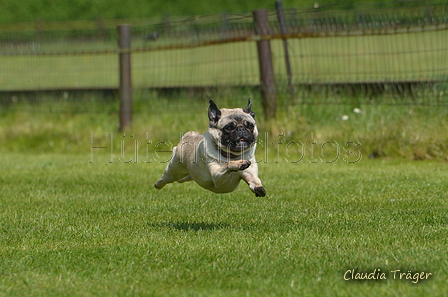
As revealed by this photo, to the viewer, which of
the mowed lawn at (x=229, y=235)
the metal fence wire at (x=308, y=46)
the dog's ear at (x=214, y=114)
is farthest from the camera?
the metal fence wire at (x=308, y=46)

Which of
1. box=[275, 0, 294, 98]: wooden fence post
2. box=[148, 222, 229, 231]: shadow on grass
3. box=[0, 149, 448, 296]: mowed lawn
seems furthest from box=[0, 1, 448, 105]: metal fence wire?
box=[148, 222, 229, 231]: shadow on grass

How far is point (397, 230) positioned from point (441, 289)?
1.69 metres

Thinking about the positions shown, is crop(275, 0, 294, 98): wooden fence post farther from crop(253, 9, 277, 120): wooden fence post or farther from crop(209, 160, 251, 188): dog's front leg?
crop(209, 160, 251, 188): dog's front leg

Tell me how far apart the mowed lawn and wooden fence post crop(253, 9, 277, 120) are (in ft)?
7.38

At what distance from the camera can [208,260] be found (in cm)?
473

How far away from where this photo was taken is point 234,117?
212 inches

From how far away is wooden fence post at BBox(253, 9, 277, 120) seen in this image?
11.5 m

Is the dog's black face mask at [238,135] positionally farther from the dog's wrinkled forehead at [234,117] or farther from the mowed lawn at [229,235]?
the mowed lawn at [229,235]

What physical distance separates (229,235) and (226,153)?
66cm

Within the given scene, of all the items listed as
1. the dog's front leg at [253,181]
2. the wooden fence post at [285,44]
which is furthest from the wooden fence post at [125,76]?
the dog's front leg at [253,181]

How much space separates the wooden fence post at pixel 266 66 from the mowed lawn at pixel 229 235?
225 centimetres

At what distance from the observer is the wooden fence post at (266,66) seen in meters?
11.5

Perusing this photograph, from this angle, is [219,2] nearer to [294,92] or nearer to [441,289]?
[294,92]

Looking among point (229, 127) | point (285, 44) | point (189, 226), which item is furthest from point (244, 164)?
point (285, 44)
